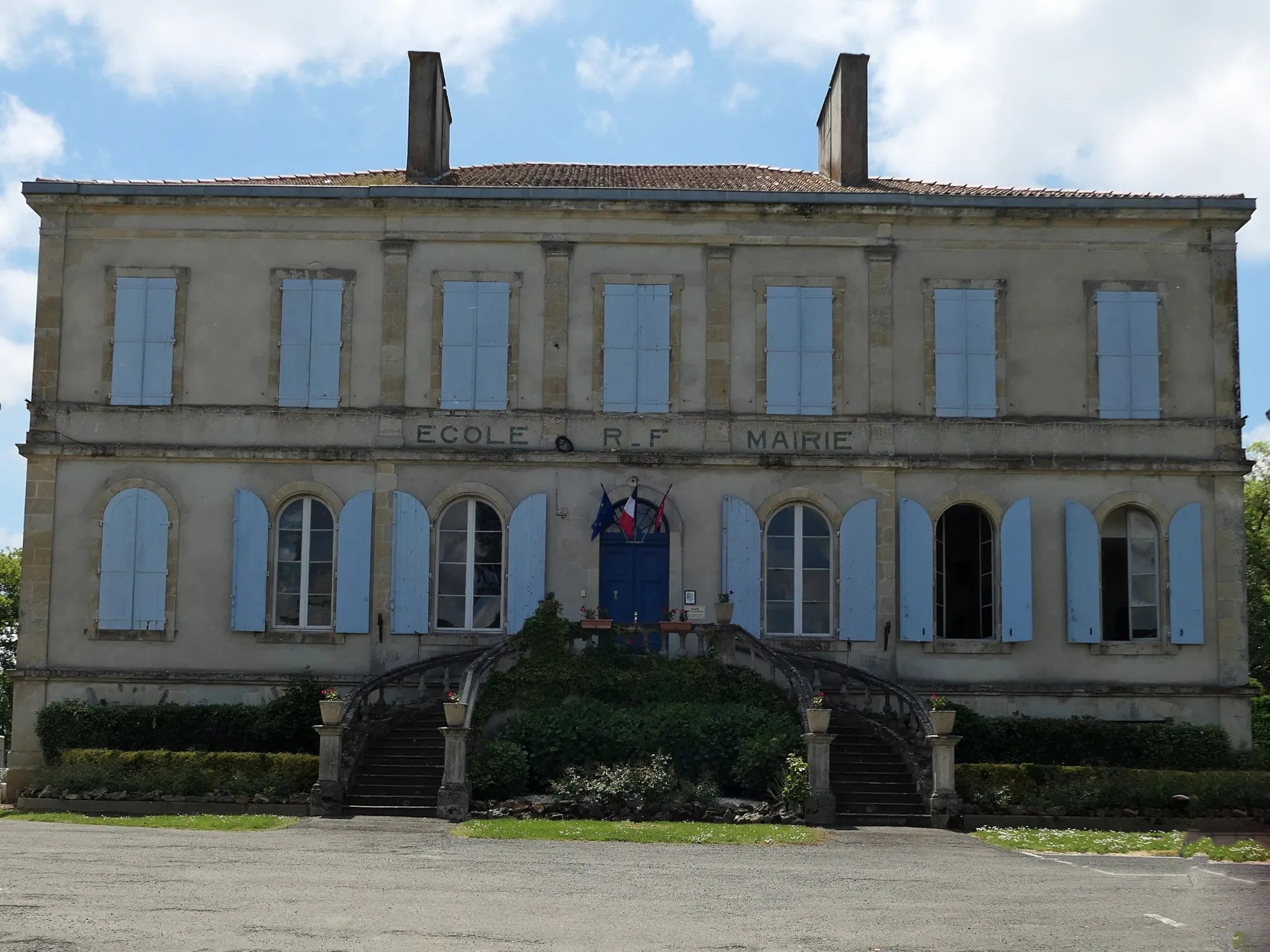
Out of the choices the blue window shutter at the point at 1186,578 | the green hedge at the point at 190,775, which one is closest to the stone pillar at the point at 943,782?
the blue window shutter at the point at 1186,578

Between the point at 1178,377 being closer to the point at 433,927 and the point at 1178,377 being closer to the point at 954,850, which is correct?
the point at 954,850

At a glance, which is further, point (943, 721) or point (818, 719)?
point (943, 721)

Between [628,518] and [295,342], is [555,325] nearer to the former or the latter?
[628,518]

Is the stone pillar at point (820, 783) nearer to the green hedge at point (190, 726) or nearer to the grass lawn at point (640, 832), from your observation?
the grass lawn at point (640, 832)

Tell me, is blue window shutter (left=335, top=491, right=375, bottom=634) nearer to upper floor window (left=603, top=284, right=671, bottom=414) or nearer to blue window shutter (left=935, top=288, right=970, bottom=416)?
upper floor window (left=603, top=284, right=671, bottom=414)

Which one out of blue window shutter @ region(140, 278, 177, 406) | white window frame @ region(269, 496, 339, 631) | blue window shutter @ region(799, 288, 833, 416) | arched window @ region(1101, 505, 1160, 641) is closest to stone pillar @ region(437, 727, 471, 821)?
white window frame @ region(269, 496, 339, 631)

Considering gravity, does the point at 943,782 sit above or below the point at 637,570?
below

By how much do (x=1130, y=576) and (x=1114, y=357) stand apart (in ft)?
11.2

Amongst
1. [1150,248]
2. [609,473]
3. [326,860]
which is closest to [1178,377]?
[1150,248]

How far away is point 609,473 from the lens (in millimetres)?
24328

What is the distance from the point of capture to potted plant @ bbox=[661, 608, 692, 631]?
75.0ft

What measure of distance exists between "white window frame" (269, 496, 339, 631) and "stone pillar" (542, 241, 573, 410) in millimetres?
3787

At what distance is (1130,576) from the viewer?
79.9ft

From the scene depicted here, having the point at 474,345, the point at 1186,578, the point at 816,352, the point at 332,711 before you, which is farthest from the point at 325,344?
the point at 1186,578
